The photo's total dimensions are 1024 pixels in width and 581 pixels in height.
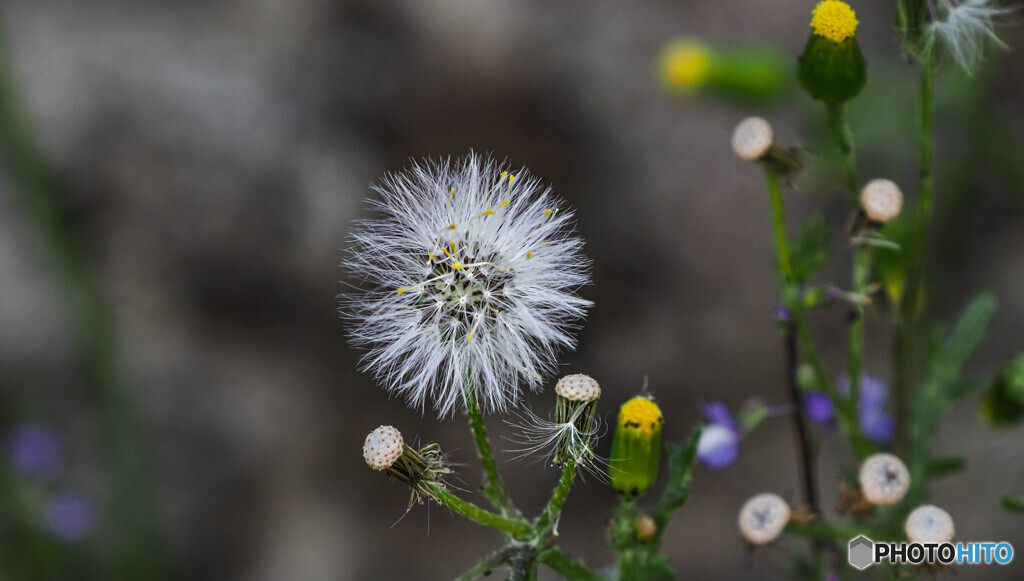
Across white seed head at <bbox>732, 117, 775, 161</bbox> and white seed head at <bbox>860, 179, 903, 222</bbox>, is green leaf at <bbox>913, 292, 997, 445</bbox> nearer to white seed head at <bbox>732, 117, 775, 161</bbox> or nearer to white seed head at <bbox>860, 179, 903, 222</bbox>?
white seed head at <bbox>860, 179, 903, 222</bbox>

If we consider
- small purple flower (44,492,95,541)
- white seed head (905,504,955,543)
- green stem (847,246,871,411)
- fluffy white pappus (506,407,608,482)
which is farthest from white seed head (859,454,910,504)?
small purple flower (44,492,95,541)

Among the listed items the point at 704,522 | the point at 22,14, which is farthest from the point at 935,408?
the point at 22,14

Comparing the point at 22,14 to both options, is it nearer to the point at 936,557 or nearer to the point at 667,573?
the point at 667,573

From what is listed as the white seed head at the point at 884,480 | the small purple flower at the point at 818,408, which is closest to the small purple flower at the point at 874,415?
the small purple flower at the point at 818,408

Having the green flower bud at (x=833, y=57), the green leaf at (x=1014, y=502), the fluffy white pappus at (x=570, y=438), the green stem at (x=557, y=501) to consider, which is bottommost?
the green stem at (x=557, y=501)

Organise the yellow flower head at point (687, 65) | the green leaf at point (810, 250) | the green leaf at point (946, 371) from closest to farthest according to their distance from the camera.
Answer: the green leaf at point (810, 250) → the green leaf at point (946, 371) → the yellow flower head at point (687, 65)

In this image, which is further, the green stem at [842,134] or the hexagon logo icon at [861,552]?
the hexagon logo icon at [861,552]

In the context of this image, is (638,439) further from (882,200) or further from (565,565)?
(882,200)

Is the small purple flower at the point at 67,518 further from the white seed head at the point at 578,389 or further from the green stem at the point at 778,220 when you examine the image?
the green stem at the point at 778,220
